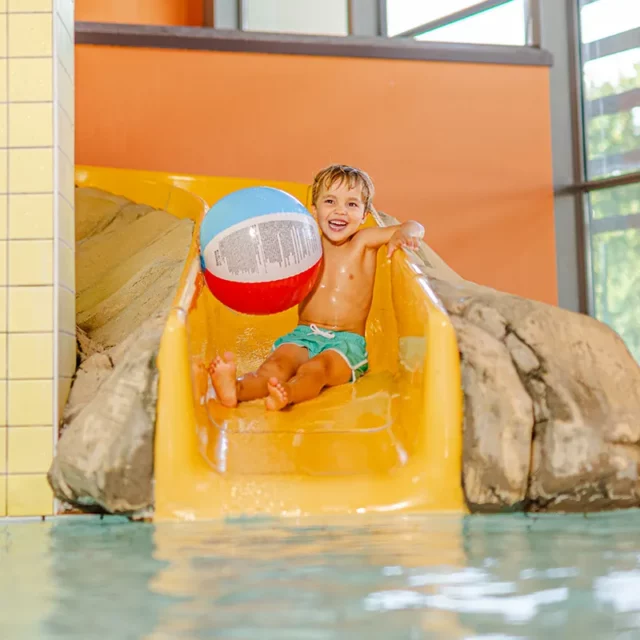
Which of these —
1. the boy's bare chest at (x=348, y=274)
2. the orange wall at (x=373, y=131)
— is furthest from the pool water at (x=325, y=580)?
the orange wall at (x=373, y=131)

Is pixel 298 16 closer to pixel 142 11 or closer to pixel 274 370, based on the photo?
pixel 142 11

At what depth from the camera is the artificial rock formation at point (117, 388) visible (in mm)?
1956

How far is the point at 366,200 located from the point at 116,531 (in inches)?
58.8

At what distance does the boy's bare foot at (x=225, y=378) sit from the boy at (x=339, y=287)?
19 centimetres

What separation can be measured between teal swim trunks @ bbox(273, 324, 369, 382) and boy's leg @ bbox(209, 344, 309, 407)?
0.04 metres

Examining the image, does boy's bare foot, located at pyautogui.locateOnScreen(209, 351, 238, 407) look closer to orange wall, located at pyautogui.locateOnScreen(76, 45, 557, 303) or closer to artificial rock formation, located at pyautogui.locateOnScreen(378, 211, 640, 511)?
artificial rock formation, located at pyautogui.locateOnScreen(378, 211, 640, 511)

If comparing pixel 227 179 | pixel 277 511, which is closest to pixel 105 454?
pixel 277 511

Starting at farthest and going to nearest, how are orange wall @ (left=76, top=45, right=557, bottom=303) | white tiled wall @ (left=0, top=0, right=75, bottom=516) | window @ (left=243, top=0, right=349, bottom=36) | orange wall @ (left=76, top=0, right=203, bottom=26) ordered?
orange wall @ (left=76, top=0, right=203, bottom=26) → window @ (left=243, top=0, right=349, bottom=36) → orange wall @ (left=76, top=45, right=557, bottom=303) → white tiled wall @ (left=0, top=0, right=75, bottom=516)

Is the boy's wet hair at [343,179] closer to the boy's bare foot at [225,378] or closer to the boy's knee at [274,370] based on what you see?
the boy's knee at [274,370]

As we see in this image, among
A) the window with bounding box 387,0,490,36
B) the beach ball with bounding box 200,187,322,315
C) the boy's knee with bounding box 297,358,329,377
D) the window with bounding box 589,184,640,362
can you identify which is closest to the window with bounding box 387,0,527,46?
the window with bounding box 387,0,490,36

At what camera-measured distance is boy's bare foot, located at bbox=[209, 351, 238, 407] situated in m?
2.28

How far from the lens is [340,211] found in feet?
9.29

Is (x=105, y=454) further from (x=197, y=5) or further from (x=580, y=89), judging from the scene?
(x=197, y=5)

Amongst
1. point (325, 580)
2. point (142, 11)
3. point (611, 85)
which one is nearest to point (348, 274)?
point (325, 580)
